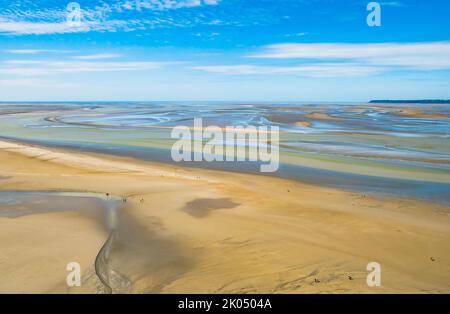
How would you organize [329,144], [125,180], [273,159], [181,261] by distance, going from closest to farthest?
[181,261]
[125,180]
[273,159]
[329,144]

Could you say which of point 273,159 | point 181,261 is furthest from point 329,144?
point 181,261

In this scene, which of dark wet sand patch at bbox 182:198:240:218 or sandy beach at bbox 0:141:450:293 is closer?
sandy beach at bbox 0:141:450:293

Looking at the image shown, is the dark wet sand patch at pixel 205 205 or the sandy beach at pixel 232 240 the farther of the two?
the dark wet sand patch at pixel 205 205

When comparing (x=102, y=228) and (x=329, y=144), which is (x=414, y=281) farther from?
(x=329, y=144)

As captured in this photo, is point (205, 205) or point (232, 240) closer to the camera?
point (232, 240)
